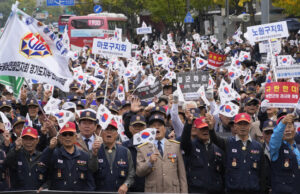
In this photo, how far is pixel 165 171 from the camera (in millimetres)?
7309

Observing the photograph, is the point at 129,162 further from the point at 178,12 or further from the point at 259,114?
the point at 178,12

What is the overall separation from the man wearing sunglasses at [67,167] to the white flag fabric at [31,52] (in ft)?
5.11

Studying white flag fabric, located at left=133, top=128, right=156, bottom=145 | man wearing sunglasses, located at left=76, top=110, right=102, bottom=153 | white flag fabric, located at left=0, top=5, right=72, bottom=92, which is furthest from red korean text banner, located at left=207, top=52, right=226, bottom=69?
white flag fabric, located at left=133, top=128, right=156, bottom=145

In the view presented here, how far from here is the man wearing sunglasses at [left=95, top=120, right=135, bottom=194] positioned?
729 centimetres

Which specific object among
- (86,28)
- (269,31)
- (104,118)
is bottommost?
(104,118)

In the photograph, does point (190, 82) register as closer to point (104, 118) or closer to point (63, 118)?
point (104, 118)

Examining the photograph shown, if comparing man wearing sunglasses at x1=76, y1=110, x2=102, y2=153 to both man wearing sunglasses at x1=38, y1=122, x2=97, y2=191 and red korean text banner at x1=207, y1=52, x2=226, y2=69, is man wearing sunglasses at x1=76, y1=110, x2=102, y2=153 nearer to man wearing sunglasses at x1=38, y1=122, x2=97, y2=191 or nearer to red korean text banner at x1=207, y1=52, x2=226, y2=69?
man wearing sunglasses at x1=38, y1=122, x2=97, y2=191

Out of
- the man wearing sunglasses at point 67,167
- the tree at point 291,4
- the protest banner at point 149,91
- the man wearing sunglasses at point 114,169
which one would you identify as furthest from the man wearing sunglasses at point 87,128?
the tree at point 291,4

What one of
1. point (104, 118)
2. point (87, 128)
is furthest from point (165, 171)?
point (87, 128)

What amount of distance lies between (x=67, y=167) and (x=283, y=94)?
9.24 feet

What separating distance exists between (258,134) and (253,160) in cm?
158

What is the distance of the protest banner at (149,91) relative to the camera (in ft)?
38.8

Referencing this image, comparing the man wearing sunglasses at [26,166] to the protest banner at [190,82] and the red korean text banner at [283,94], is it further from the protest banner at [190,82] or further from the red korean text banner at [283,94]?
the protest banner at [190,82]

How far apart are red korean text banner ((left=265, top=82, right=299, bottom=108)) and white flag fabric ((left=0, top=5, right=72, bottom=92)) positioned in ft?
9.31
